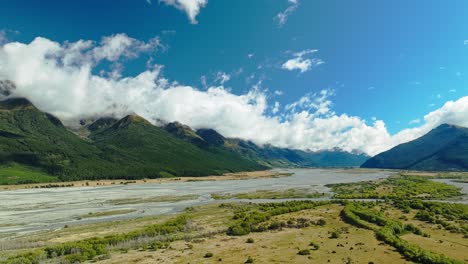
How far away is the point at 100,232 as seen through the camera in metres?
83.2

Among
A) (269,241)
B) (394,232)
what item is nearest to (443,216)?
(394,232)

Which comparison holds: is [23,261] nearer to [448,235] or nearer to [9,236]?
[9,236]

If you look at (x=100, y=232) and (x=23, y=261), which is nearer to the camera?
(x=23, y=261)

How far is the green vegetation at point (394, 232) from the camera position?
49.9m

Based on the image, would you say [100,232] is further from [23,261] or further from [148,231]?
[23,261]

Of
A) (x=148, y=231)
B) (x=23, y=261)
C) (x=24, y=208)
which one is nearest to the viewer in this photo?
(x=23, y=261)

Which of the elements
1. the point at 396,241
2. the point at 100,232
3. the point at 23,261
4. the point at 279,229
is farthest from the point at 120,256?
the point at 396,241

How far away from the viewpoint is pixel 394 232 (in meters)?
71.3

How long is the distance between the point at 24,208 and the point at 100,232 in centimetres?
8061

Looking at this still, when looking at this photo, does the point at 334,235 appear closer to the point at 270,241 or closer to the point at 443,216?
the point at 270,241

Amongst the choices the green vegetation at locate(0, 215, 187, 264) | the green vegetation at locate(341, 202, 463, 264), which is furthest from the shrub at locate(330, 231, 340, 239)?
the green vegetation at locate(0, 215, 187, 264)

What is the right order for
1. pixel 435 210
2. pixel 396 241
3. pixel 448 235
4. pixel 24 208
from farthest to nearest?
pixel 24 208, pixel 435 210, pixel 448 235, pixel 396 241

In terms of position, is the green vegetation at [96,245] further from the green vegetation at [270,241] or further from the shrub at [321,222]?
the shrub at [321,222]

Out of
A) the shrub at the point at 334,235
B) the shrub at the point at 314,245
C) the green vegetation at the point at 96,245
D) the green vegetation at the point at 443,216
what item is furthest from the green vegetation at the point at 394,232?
the green vegetation at the point at 96,245
